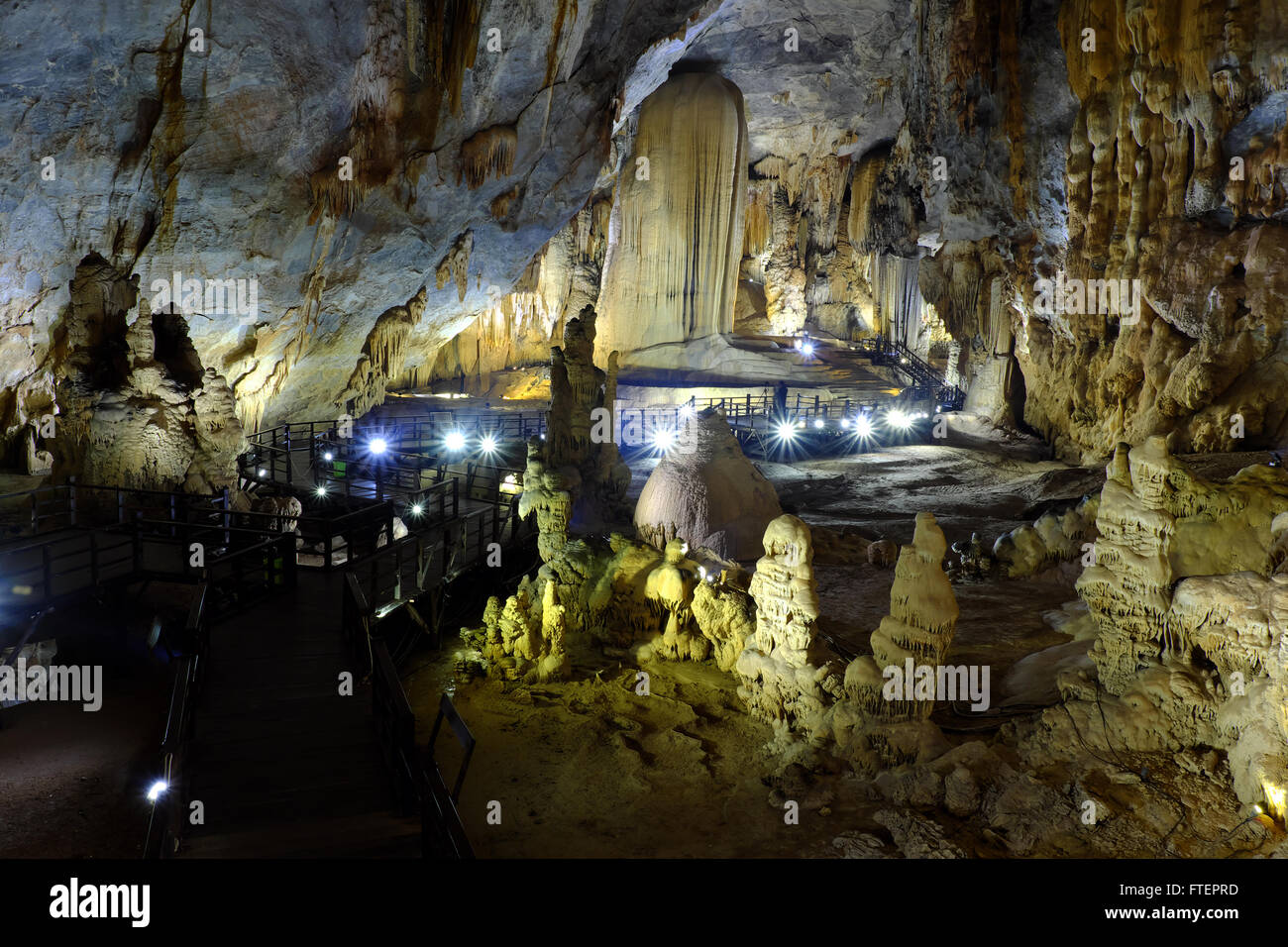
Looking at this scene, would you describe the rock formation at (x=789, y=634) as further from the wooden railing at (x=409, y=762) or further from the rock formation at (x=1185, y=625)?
the wooden railing at (x=409, y=762)

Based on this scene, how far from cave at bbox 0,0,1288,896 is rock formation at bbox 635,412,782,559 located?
0.06m

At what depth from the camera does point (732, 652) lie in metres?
9.73

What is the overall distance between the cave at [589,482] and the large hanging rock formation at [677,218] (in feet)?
8.36

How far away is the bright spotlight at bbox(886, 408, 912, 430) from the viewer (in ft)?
80.2

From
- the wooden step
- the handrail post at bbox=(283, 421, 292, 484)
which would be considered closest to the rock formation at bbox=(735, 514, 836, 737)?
the wooden step

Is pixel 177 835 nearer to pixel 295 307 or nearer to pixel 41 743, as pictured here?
pixel 41 743

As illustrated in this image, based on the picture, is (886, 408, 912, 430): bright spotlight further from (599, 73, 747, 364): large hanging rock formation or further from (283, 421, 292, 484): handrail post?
(283, 421, 292, 484): handrail post

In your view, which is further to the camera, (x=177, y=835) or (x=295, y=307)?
(x=295, y=307)

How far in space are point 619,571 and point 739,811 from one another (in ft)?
13.7

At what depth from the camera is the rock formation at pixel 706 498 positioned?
12344 millimetres

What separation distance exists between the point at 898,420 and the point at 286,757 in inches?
833

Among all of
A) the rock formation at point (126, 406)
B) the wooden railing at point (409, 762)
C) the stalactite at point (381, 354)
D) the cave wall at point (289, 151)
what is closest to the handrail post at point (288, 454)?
the cave wall at point (289, 151)
